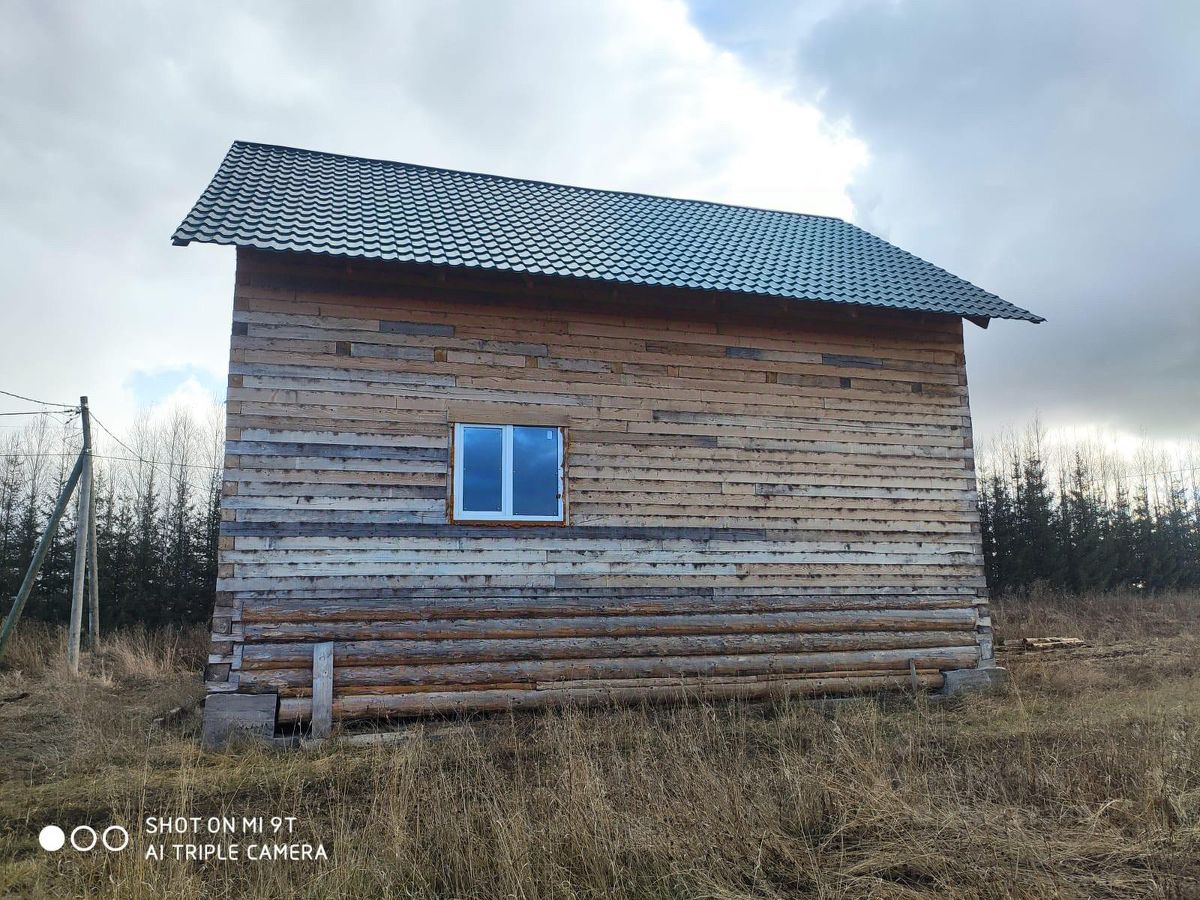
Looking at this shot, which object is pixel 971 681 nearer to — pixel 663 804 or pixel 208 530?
pixel 663 804

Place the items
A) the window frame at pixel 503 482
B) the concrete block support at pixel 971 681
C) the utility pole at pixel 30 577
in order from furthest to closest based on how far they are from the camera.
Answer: the utility pole at pixel 30 577, the concrete block support at pixel 971 681, the window frame at pixel 503 482

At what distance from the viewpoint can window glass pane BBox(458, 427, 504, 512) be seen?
28.8 feet

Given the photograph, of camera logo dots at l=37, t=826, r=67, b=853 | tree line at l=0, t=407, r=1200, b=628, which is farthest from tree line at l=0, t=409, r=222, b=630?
camera logo dots at l=37, t=826, r=67, b=853

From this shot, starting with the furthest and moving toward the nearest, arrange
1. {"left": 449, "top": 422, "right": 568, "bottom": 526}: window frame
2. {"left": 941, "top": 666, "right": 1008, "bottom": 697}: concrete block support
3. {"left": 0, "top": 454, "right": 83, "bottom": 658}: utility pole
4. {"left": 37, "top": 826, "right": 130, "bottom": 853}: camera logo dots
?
1. {"left": 0, "top": 454, "right": 83, "bottom": 658}: utility pole
2. {"left": 941, "top": 666, "right": 1008, "bottom": 697}: concrete block support
3. {"left": 449, "top": 422, "right": 568, "bottom": 526}: window frame
4. {"left": 37, "top": 826, "right": 130, "bottom": 853}: camera logo dots

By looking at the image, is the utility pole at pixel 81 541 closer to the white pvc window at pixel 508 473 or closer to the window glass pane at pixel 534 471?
the white pvc window at pixel 508 473

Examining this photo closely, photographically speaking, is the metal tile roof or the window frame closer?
the window frame

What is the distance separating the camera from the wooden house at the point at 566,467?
8.30 metres

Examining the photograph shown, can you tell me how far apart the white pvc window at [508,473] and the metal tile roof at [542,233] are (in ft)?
6.26

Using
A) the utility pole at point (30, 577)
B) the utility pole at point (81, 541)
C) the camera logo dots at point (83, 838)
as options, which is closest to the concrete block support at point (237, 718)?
the camera logo dots at point (83, 838)

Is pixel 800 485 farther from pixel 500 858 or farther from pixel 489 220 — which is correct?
pixel 500 858

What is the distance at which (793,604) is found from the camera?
377 inches

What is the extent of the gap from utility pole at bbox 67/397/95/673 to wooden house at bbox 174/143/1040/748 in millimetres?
7070

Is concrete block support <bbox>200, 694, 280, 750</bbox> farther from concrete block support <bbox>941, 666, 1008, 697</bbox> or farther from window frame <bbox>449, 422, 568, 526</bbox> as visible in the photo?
concrete block support <bbox>941, 666, 1008, 697</bbox>

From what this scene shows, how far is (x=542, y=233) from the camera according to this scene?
10.4 meters
